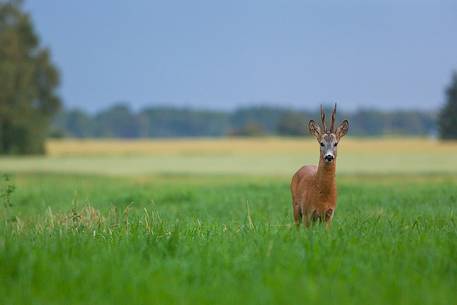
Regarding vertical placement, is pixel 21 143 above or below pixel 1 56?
below

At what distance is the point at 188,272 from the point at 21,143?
70.9m

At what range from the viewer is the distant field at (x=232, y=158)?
176ft

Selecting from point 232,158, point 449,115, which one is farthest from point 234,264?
point 232,158

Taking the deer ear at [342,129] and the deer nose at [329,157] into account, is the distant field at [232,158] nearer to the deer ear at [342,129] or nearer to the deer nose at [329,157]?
the deer ear at [342,129]

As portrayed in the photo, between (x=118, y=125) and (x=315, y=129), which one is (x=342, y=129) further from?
(x=118, y=125)

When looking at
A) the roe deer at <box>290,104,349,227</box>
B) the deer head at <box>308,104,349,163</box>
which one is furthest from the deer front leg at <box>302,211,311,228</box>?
the deer head at <box>308,104,349,163</box>

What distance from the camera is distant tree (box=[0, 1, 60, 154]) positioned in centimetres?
7100

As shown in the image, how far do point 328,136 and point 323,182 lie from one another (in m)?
0.71

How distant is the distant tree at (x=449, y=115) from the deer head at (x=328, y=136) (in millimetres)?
54798

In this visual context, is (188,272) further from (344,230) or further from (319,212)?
(319,212)

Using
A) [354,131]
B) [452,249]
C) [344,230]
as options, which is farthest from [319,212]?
[354,131]

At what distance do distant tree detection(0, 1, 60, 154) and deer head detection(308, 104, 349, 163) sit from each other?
62.3 meters

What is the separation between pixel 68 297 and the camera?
6.35 m

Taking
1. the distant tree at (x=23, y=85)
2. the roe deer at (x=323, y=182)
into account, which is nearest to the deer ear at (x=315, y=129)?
the roe deer at (x=323, y=182)
